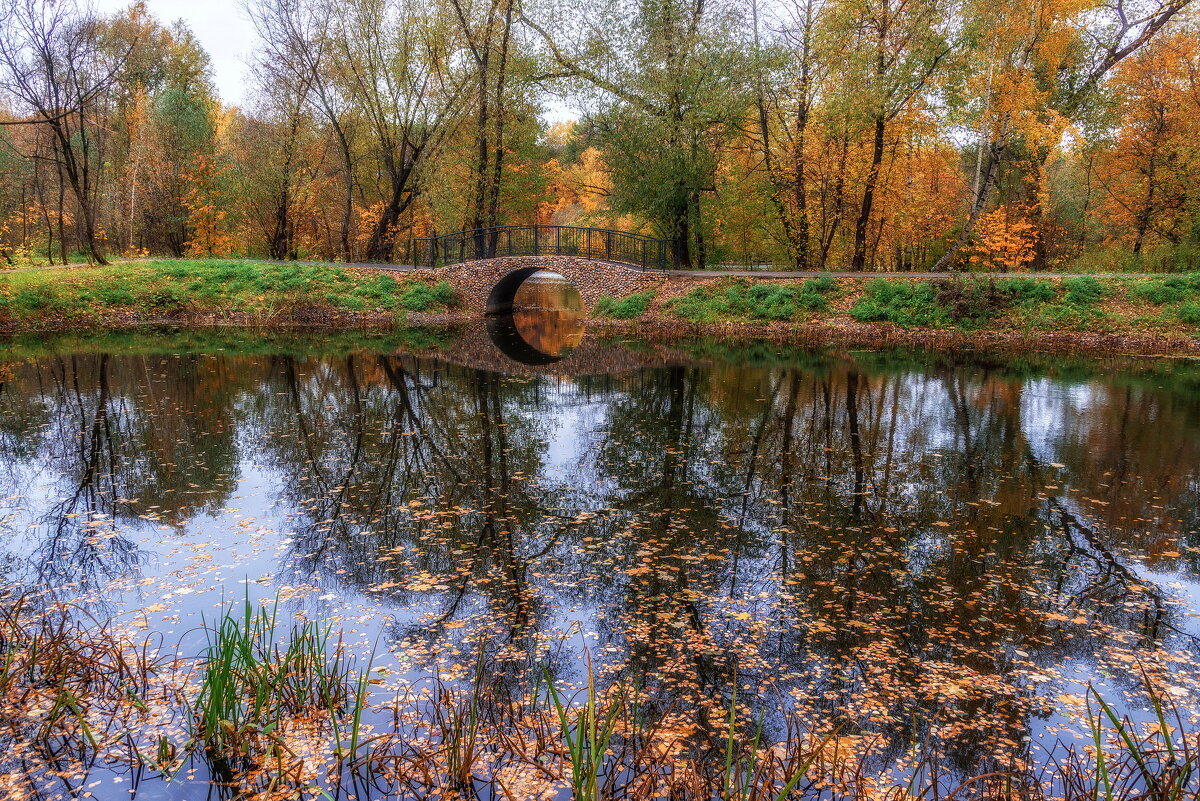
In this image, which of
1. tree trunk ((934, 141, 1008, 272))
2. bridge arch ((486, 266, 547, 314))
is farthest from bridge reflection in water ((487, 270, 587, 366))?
tree trunk ((934, 141, 1008, 272))

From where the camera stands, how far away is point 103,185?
35.6 m

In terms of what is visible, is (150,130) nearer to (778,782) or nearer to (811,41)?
(811,41)

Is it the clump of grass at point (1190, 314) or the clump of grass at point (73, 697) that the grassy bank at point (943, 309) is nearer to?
the clump of grass at point (1190, 314)

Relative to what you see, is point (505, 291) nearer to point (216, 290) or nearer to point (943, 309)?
point (216, 290)

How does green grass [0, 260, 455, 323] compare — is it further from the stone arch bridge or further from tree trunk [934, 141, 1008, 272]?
tree trunk [934, 141, 1008, 272]

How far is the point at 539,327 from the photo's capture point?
27.0 meters

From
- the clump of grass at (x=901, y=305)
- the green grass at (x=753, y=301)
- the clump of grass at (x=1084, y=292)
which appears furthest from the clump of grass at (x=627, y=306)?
the clump of grass at (x=1084, y=292)

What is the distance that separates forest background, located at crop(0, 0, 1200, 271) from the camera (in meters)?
23.1

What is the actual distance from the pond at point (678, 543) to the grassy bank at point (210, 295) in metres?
10.1

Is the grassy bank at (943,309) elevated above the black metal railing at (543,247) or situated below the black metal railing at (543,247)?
below

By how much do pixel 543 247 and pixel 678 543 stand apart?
2177 cm

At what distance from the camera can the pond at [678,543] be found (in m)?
4.60

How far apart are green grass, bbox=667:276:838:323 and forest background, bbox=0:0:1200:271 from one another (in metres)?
2.73

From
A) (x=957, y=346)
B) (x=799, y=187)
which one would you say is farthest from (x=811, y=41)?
(x=957, y=346)
